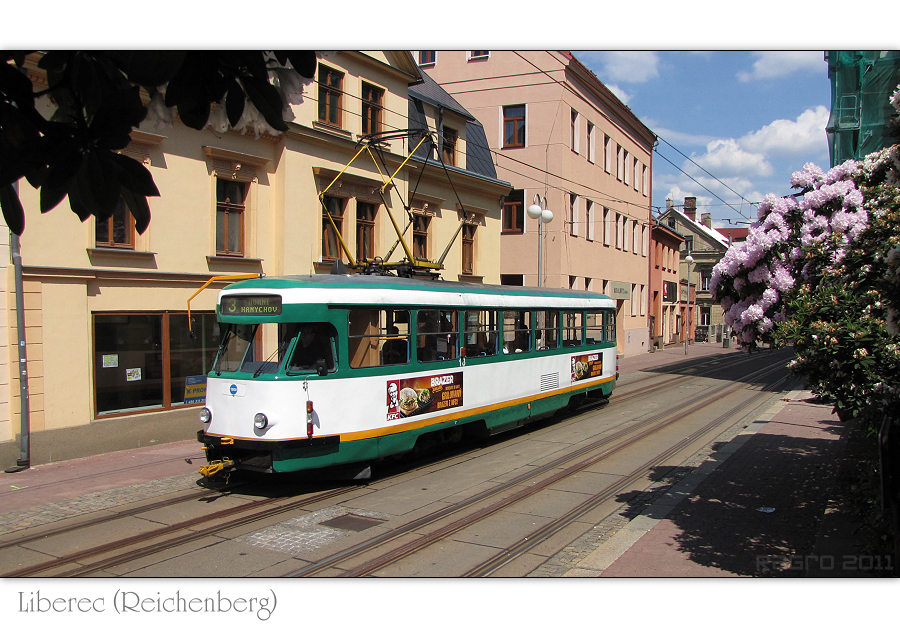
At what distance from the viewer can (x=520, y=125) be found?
27344 mm

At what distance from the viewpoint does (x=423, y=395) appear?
31.6ft

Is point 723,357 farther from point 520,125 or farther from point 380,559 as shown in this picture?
point 380,559

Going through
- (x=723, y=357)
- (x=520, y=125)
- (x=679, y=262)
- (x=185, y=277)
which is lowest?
(x=723, y=357)

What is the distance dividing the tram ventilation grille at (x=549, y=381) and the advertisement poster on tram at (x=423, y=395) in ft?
10.5

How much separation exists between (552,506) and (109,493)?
5.95 meters

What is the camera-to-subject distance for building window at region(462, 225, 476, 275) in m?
21.5

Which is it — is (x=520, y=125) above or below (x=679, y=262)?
above

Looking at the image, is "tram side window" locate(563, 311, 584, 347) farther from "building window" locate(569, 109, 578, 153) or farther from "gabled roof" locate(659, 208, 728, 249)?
"gabled roof" locate(659, 208, 728, 249)

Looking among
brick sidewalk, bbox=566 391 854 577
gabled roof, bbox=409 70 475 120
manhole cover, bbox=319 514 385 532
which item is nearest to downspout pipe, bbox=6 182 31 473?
manhole cover, bbox=319 514 385 532

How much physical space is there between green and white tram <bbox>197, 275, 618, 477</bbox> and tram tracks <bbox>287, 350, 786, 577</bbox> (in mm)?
1642

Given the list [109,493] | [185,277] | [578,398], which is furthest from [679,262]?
[109,493]

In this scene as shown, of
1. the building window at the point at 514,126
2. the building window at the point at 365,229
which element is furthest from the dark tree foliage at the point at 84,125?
the building window at the point at 514,126

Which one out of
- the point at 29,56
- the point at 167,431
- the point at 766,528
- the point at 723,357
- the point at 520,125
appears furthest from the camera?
the point at 723,357

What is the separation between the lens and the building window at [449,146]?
20.6 metres
